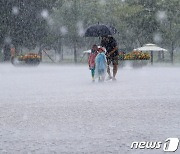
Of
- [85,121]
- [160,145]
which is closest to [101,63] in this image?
[85,121]

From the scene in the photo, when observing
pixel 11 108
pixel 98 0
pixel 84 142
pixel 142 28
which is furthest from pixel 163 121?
pixel 98 0

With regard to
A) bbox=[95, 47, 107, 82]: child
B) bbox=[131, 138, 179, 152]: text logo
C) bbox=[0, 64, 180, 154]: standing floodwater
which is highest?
bbox=[95, 47, 107, 82]: child

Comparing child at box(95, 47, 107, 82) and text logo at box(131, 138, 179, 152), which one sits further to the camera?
child at box(95, 47, 107, 82)

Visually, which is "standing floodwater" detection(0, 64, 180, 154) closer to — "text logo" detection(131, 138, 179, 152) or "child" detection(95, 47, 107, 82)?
"text logo" detection(131, 138, 179, 152)

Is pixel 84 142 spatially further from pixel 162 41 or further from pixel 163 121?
pixel 162 41

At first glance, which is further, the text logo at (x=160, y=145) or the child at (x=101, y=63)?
the child at (x=101, y=63)

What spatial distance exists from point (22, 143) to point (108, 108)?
4.35m

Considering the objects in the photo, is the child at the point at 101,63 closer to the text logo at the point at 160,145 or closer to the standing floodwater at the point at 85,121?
the standing floodwater at the point at 85,121

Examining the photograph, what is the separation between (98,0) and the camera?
6712 centimetres

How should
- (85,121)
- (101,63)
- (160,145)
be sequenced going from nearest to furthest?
1. (160,145)
2. (85,121)
3. (101,63)

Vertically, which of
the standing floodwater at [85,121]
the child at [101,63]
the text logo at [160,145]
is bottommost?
the standing floodwater at [85,121]

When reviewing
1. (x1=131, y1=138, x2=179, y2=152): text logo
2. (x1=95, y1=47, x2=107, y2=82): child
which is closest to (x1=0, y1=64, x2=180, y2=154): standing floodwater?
(x1=131, y1=138, x2=179, y2=152): text logo

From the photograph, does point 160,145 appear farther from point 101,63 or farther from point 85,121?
A: point 101,63

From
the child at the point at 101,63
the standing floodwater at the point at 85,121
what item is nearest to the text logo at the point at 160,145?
the standing floodwater at the point at 85,121
